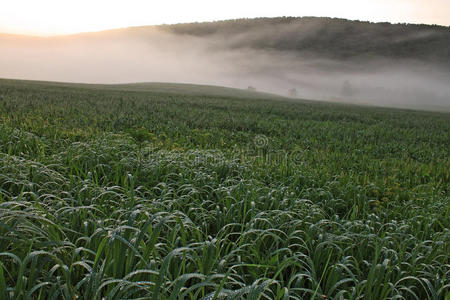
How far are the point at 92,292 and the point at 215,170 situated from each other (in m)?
3.53

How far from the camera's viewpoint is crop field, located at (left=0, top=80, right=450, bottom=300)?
2119 millimetres

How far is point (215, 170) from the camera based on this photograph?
5344mm

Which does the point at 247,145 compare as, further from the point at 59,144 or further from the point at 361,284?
the point at 361,284

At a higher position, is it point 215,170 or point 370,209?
point 215,170

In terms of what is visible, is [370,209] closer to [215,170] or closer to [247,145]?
[215,170]

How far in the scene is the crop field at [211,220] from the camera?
2119mm

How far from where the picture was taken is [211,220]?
3.60 meters

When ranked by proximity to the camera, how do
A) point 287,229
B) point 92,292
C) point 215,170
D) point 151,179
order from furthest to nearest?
1. point 215,170
2. point 151,179
3. point 287,229
4. point 92,292

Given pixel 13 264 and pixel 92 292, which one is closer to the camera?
pixel 92 292

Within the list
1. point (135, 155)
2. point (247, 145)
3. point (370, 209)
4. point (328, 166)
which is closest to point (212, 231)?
point (370, 209)

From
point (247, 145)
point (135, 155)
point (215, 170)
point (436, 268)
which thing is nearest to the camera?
point (436, 268)

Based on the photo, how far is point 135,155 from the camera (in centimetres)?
600

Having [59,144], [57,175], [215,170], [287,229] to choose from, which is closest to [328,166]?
[215,170]

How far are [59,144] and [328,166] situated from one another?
5.50m
